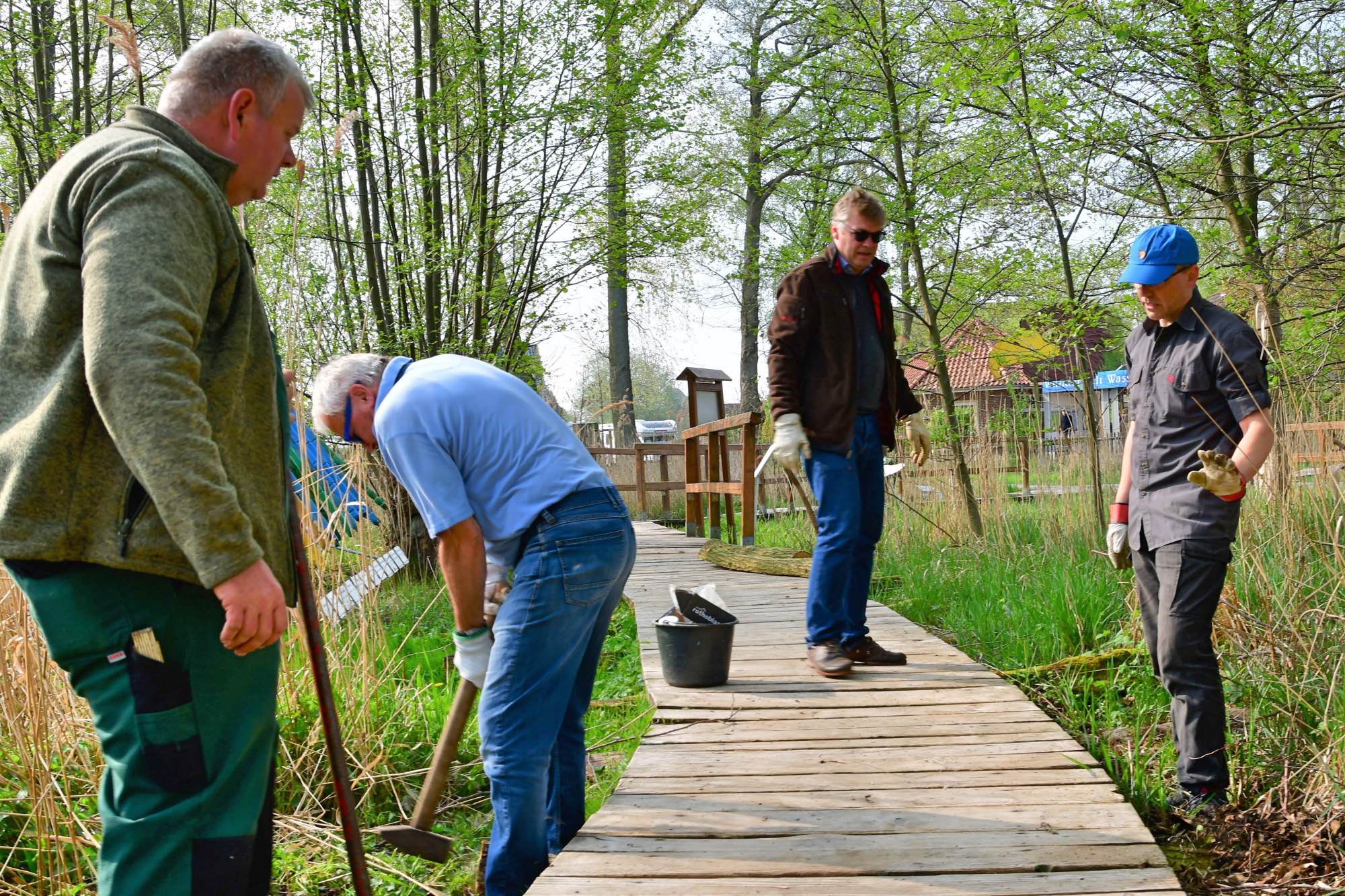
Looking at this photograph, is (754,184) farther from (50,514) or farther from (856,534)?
(50,514)

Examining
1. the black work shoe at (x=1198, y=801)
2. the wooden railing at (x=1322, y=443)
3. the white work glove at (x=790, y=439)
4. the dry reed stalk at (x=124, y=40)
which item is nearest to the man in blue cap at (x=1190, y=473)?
the black work shoe at (x=1198, y=801)

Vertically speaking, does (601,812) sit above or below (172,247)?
below

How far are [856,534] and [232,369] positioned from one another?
2587 millimetres

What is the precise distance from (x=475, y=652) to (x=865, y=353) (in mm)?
2043

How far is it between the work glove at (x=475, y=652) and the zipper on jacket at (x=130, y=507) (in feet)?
3.50

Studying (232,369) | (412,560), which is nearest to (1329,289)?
(412,560)

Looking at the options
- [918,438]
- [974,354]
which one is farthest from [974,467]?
[918,438]

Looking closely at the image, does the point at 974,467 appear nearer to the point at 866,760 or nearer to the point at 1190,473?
the point at 866,760

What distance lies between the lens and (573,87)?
7.61 metres

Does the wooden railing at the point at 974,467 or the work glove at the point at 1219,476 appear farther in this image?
the wooden railing at the point at 974,467

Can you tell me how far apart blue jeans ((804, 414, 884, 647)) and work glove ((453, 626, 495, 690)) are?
5.22ft

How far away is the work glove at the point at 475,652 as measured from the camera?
8.29 ft

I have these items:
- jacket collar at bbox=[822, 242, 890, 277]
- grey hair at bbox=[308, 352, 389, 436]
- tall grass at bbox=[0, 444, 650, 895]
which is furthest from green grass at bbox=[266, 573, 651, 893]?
jacket collar at bbox=[822, 242, 890, 277]

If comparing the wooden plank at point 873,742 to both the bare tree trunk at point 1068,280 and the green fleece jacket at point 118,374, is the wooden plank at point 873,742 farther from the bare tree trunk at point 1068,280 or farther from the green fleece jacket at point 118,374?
the bare tree trunk at point 1068,280
